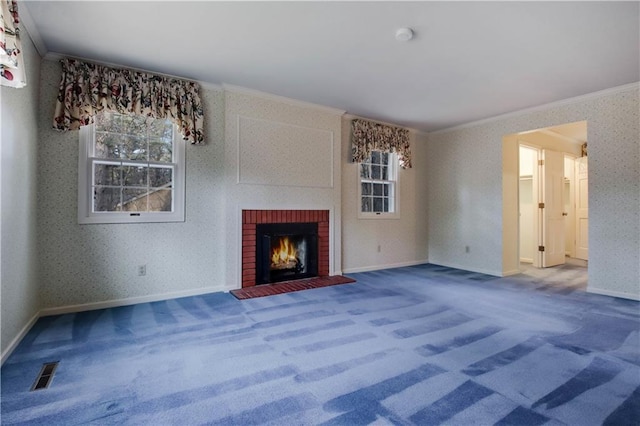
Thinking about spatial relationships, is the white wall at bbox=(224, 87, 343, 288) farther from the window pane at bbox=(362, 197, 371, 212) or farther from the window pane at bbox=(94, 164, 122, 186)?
the window pane at bbox=(94, 164, 122, 186)

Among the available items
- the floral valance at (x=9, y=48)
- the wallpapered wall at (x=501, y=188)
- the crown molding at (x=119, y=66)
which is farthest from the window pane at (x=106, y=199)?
the wallpapered wall at (x=501, y=188)

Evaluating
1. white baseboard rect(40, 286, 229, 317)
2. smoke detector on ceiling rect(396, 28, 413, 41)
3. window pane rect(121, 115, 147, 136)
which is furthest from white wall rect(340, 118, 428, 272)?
window pane rect(121, 115, 147, 136)

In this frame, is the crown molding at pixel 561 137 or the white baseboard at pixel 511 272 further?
the crown molding at pixel 561 137

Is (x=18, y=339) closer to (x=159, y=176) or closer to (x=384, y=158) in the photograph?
(x=159, y=176)

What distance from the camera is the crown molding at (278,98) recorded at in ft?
12.4

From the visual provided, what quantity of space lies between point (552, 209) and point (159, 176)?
21.3 ft

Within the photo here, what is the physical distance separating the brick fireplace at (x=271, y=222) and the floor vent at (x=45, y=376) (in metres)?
2.04

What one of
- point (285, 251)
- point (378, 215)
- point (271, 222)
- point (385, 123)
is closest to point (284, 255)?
point (285, 251)

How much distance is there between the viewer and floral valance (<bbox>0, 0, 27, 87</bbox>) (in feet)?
5.35

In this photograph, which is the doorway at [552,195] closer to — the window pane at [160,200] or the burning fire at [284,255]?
the burning fire at [284,255]

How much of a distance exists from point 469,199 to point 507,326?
295 cm

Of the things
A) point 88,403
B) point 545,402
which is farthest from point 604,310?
point 88,403

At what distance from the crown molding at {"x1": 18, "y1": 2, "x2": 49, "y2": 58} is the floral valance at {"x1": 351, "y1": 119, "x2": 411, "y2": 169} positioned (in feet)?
12.1

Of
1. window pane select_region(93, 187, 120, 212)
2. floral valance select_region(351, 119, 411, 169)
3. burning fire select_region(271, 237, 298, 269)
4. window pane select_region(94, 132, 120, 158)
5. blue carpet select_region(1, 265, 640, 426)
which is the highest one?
floral valance select_region(351, 119, 411, 169)
